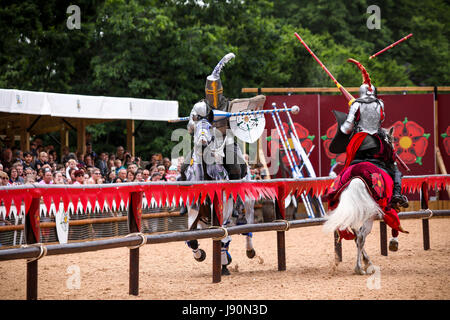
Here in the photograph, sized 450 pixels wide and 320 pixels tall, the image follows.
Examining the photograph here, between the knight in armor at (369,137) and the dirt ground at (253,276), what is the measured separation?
1.16 metres

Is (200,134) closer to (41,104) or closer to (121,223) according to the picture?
(121,223)

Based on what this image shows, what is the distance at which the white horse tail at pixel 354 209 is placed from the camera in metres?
7.09

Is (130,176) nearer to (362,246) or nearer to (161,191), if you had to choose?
(161,191)

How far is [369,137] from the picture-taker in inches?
300

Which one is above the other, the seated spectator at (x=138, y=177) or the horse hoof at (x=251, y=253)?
the seated spectator at (x=138, y=177)

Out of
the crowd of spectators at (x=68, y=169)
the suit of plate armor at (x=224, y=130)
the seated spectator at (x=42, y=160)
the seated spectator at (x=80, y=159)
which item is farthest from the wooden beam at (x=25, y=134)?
the suit of plate armor at (x=224, y=130)

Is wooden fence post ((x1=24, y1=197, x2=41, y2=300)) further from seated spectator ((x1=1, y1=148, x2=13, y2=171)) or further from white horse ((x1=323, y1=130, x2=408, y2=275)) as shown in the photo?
seated spectator ((x1=1, y1=148, x2=13, y2=171))

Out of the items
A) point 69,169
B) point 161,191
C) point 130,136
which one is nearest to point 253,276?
point 161,191

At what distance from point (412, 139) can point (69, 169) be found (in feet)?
30.3

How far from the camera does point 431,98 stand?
16672 millimetres

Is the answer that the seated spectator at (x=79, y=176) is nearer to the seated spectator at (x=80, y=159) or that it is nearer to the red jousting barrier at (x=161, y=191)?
the seated spectator at (x=80, y=159)

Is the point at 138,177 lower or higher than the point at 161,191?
higher
